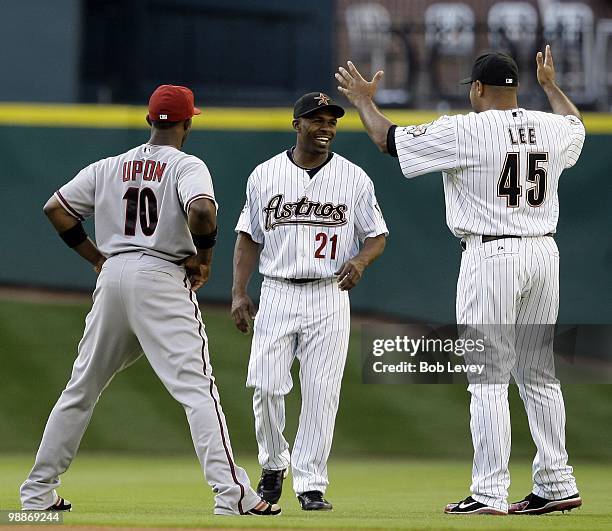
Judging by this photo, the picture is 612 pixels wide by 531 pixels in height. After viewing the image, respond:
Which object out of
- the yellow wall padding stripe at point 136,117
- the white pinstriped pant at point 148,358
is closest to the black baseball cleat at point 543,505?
the white pinstriped pant at point 148,358

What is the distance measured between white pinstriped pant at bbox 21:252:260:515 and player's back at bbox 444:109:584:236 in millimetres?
1267

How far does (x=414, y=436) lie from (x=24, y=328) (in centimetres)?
286

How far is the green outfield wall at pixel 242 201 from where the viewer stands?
9.38 m

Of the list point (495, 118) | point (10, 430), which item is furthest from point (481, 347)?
point (10, 430)

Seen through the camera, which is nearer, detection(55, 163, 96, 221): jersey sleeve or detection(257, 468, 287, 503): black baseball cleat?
detection(55, 163, 96, 221): jersey sleeve

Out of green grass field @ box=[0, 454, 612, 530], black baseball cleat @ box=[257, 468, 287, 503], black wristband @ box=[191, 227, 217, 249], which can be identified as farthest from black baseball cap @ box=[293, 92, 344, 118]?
green grass field @ box=[0, 454, 612, 530]

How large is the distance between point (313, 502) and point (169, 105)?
188 cm

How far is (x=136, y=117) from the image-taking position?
31.7 feet

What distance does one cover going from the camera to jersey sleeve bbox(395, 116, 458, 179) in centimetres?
573

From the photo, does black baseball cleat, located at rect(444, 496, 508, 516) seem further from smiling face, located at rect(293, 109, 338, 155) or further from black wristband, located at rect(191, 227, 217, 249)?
smiling face, located at rect(293, 109, 338, 155)

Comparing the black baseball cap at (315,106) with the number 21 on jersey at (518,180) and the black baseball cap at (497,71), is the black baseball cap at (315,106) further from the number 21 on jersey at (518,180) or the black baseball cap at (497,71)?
the number 21 on jersey at (518,180)

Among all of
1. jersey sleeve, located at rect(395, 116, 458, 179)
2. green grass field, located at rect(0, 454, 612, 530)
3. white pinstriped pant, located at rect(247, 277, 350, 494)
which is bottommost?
green grass field, located at rect(0, 454, 612, 530)

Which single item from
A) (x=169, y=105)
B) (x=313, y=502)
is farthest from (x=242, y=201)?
(x=169, y=105)

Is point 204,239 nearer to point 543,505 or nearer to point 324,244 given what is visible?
point 324,244
